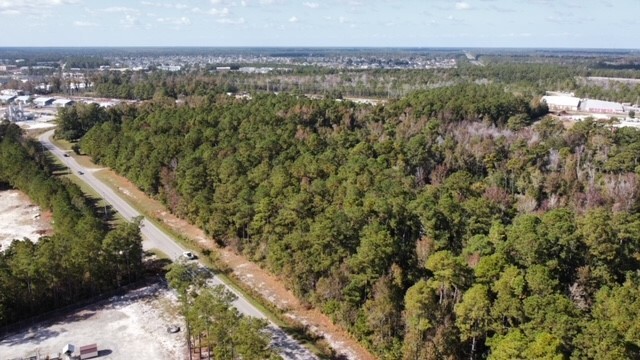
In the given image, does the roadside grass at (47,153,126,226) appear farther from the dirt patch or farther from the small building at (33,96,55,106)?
the small building at (33,96,55,106)

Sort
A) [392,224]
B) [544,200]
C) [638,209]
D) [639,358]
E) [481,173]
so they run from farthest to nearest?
[481,173]
[544,200]
[638,209]
[392,224]
[639,358]

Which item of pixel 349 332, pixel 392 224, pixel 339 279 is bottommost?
pixel 349 332

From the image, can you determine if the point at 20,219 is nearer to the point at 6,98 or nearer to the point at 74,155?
the point at 74,155

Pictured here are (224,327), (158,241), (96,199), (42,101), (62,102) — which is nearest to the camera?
(224,327)

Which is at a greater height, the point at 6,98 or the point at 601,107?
the point at 6,98

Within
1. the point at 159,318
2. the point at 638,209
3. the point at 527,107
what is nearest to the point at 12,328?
the point at 159,318

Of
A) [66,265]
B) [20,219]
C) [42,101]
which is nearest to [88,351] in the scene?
[66,265]

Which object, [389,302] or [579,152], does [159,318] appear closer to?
[389,302]
